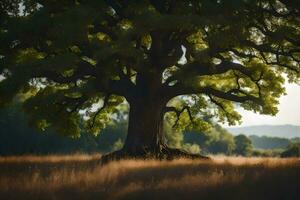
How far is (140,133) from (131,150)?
3.19ft

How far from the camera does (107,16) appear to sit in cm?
1955

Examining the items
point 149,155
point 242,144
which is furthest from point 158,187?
point 242,144

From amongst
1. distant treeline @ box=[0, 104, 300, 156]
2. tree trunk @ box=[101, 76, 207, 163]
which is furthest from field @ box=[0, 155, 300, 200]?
distant treeline @ box=[0, 104, 300, 156]

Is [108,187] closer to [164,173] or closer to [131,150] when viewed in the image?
[164,173]

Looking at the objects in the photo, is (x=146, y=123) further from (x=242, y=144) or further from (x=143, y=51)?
(x=242, y=144)

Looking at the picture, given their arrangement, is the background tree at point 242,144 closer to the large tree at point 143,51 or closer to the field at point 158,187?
the large tree at point 143,51

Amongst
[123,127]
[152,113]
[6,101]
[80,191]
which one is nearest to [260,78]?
[152,113]

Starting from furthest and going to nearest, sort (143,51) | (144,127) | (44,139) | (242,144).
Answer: (242,144), (44,139), (144,127), (143,51)

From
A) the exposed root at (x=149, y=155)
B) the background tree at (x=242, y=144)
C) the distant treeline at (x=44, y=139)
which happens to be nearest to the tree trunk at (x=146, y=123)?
the exposed root at (x=149, y=155)

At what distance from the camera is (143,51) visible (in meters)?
18.0

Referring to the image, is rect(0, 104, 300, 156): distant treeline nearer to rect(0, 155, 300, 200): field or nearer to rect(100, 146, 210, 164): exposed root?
rect(100, 146, 210, 164): exposed root

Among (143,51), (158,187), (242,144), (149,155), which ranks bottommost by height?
(158,187)

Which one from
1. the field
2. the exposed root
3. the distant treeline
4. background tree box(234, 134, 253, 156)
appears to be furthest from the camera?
background tree box(234, 134, 253, 156)

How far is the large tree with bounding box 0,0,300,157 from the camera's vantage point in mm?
16891
